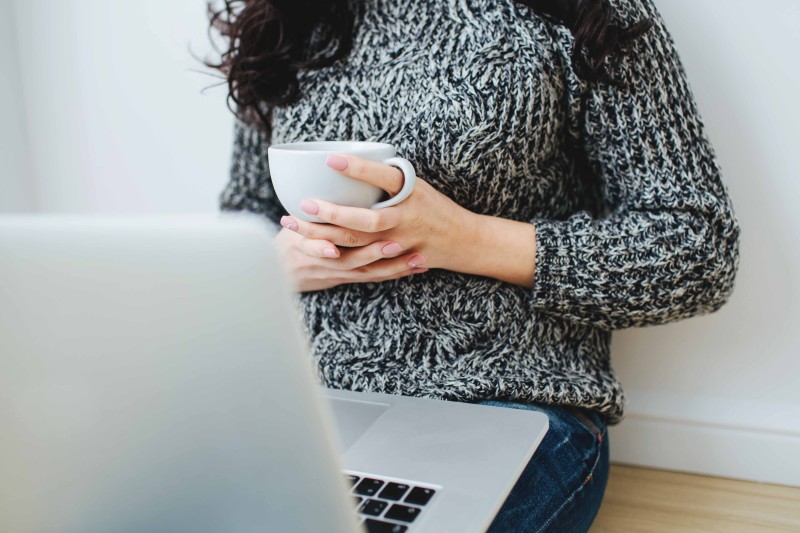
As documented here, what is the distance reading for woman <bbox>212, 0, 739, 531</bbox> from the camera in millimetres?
914

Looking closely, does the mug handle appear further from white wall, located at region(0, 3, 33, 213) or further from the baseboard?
white wall, located at region(0, 3, 33, 213)

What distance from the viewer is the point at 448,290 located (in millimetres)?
967

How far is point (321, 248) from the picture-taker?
83 cm

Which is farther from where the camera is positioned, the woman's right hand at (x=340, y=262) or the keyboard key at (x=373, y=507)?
the woman's right hand at (x=340, y=262)

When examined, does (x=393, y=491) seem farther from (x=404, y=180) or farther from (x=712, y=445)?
(x=712, y=445)

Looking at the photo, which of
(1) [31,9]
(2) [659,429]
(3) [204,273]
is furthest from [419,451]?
(1) [31,9]

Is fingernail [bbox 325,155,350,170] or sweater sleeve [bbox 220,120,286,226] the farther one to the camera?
sweater sleeve [bbox 220,120,286,226]

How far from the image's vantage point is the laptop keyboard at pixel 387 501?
0.58 metres

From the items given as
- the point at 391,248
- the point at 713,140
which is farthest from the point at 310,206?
the point at 713,140

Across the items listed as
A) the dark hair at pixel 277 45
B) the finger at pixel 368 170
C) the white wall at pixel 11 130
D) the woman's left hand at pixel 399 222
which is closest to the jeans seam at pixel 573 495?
the woman's left hand at pixel 399 222

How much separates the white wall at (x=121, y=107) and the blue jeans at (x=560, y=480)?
83 centimetres

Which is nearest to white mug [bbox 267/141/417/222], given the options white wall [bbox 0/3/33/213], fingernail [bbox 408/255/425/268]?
fingernail [bbox 408/255/425/268]

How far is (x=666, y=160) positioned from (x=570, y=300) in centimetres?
20

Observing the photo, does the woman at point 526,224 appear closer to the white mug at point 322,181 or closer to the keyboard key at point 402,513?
the white mug at point 322,181
